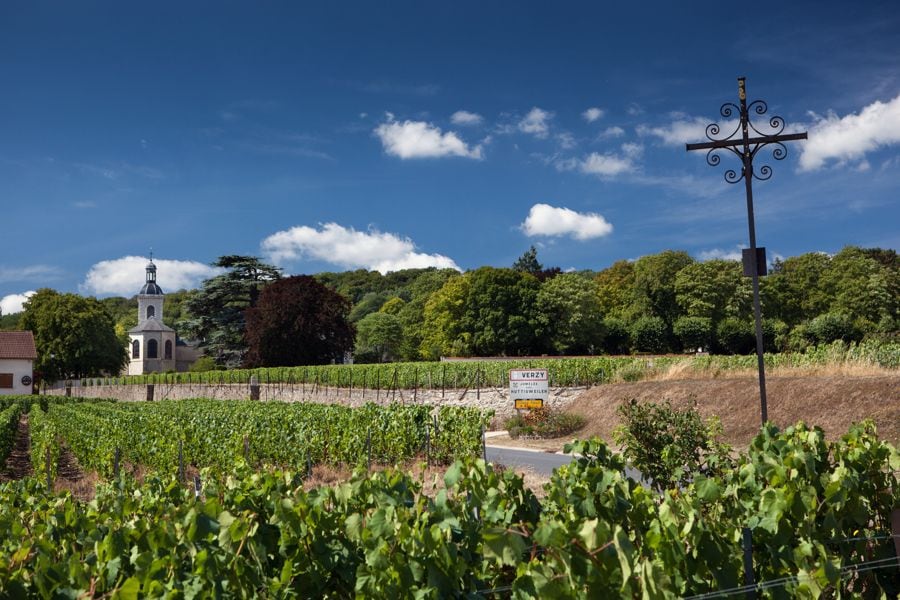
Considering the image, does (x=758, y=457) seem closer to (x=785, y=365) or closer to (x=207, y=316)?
(x=785, y=365)

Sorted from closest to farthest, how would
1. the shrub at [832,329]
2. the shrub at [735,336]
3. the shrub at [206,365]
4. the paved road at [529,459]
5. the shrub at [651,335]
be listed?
1. the paved road at [529,459]
2. the shrub at [832,329]
3. the shrub at [735,336]
4. the shrub at [651,335]
5. the shrub at [206,365]

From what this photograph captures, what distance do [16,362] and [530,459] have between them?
56.8 m

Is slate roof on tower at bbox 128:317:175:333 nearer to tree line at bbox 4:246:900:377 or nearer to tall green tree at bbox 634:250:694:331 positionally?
tree line at bbox 4:246:900:377

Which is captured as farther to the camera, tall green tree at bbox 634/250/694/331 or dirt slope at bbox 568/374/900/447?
tall green tree at bbox 634/250/694/331

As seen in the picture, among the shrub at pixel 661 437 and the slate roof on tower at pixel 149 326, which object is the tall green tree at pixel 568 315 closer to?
the shrub at pixel 661 437

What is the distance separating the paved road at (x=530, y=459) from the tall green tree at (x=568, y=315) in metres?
35.6

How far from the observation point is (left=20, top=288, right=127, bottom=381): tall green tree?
71.2m

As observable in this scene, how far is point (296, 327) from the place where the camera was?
56.8 meters

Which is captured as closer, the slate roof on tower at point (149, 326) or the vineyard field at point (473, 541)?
the vineyard field at point (473, 541)

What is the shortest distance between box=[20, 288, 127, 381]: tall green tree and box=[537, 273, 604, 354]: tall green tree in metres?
46.4

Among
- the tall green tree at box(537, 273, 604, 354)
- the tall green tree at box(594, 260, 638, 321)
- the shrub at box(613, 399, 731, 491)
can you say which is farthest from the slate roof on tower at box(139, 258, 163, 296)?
the shrub at box(613, 399, 731, 491)

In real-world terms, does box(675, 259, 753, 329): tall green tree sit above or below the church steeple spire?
below

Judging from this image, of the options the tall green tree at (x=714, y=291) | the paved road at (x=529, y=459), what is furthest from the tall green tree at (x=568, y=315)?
the paved road at (x=529, y=459)

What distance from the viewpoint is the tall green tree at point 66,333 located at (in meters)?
71.2
